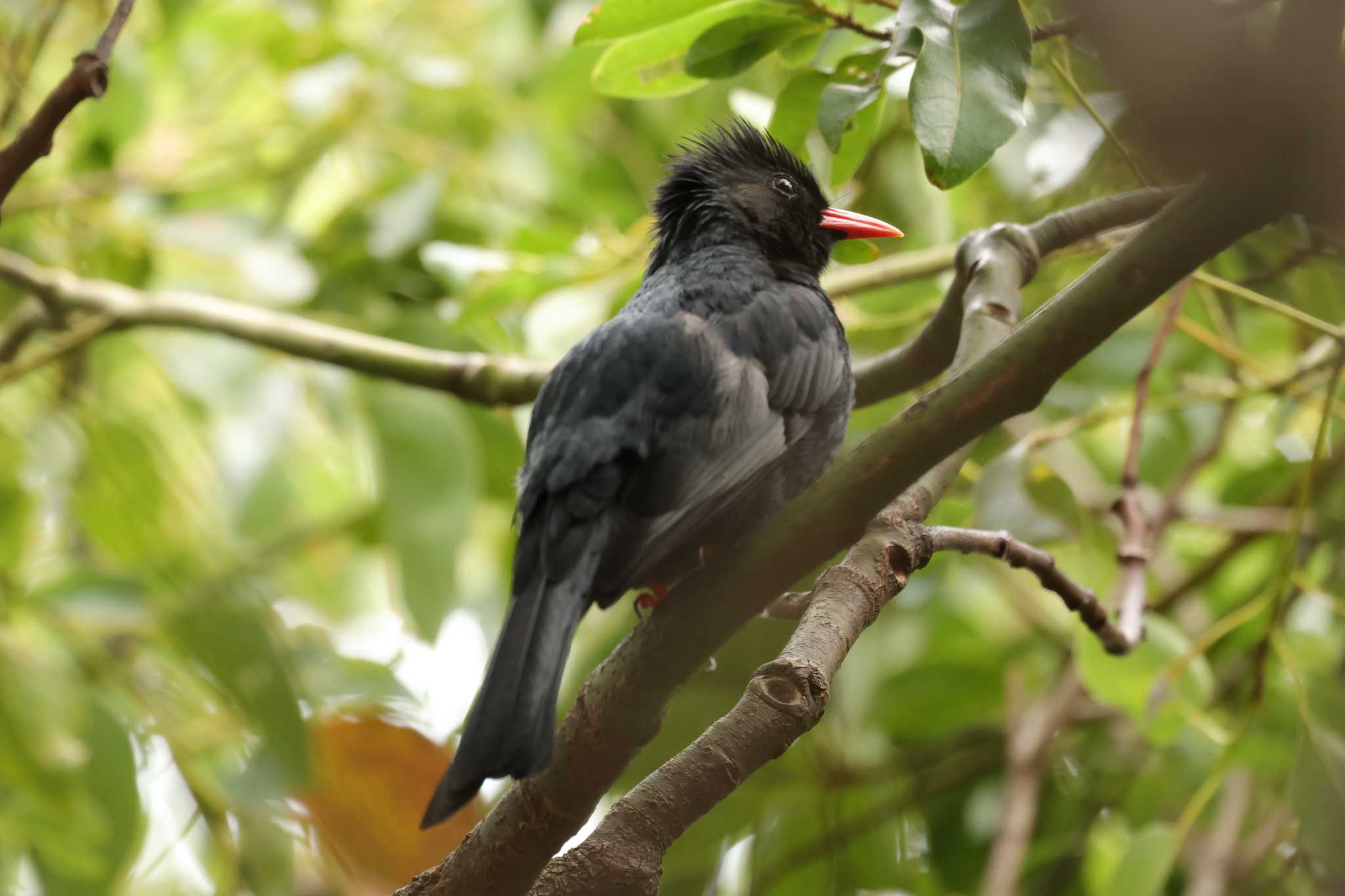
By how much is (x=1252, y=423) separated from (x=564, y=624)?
12.0 ft

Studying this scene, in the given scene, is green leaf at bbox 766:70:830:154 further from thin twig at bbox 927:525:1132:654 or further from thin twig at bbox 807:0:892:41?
thin twig at bbox 927:525:1132:654

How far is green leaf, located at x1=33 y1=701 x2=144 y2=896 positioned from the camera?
347 cm

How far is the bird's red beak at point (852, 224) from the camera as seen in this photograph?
337 cm

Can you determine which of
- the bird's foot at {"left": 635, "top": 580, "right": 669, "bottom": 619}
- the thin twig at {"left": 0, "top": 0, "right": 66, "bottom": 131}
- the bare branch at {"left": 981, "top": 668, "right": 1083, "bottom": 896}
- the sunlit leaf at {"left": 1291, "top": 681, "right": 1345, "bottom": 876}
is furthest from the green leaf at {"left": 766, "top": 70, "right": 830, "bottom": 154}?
the bare branch at {"left": 981, "top": 668, "right": 1083, "bottom": 896}

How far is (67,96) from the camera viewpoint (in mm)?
1835

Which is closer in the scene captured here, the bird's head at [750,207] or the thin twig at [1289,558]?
the thin twig at [1289,558]

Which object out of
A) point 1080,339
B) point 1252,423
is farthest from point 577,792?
point 1252,423

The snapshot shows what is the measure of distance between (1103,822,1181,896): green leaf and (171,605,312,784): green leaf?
199 cm

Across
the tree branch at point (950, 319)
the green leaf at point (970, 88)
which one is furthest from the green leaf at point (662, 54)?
the tree branch at point (950, 319)

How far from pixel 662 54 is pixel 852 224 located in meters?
0.97

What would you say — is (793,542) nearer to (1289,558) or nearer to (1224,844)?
(1289,558)

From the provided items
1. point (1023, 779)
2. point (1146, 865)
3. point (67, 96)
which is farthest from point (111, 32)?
point (1023, 779)

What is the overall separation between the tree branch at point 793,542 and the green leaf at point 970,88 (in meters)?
0.31

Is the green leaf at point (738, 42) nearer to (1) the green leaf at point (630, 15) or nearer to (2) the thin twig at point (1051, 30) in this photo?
(1) the green leaf at point (630, 15)
